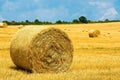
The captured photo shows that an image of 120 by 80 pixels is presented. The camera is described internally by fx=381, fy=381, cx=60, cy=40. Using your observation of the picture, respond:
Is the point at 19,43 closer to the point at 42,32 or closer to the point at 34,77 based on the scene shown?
the point at 42,32

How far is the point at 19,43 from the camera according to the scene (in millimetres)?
12312

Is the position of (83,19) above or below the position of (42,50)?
below

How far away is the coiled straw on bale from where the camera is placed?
38.9ft

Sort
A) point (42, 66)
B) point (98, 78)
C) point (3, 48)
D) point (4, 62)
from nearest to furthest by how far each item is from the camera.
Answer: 1. point (98, 78)
2. point (42, 66)
3. point (4, 62)
4. point (3, 48)

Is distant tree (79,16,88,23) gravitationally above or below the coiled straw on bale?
below

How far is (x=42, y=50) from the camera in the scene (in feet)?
40.4

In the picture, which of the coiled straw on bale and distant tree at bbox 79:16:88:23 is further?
distant tree at bbox 79:16:88:23

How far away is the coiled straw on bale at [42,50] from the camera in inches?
467

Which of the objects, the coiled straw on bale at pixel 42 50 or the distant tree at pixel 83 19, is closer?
the coiled straw on bale at pixel 42 50

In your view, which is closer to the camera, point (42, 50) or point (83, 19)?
point (42, 50)

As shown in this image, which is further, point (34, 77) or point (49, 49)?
point (49, 49)

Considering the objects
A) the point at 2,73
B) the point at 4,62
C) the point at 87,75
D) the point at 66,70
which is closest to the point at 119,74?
the point at 87,75

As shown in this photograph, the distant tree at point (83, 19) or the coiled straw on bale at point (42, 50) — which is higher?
the coiled straw on bale at point (42, 50)

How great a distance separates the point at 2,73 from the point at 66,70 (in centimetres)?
232
